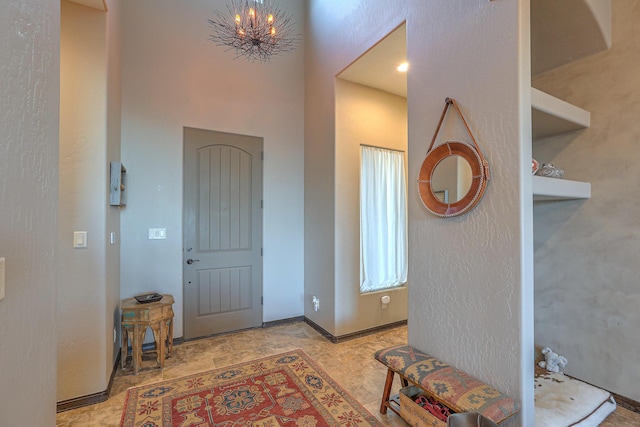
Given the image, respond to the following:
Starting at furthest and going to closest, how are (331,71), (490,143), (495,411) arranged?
(331,71)
(490,143)
(495,411)

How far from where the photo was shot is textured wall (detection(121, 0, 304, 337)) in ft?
10.00

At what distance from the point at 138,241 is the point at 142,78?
5.78 feet

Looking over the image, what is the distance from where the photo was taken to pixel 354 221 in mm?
3414

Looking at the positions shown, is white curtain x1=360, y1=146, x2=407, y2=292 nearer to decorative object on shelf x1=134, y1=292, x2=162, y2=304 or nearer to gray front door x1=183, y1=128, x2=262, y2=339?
gray front door x1=183, y1=128, x2=262, y2=339

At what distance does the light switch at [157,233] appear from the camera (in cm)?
310

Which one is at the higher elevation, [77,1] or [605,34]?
[77,1]

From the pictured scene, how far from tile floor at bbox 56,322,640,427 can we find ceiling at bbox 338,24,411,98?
301 centimetres

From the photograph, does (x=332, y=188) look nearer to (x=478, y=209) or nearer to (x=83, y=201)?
(x=478, y=209)

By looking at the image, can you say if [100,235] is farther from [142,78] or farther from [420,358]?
[420,358]

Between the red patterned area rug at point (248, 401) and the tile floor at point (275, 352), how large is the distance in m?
0.11

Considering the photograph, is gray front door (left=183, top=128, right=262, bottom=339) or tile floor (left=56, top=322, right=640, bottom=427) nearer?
tile floor (left=56, top=322, right=640, bottom=427)

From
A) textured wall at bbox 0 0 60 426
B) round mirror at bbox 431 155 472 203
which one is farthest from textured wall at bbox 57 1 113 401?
round mirror at bbox 431 155 472 203

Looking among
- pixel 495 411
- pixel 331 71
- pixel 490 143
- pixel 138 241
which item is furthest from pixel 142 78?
pixel 495 411

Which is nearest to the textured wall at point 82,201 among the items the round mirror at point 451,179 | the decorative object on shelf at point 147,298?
the decorative object on shelf at point 147,298
